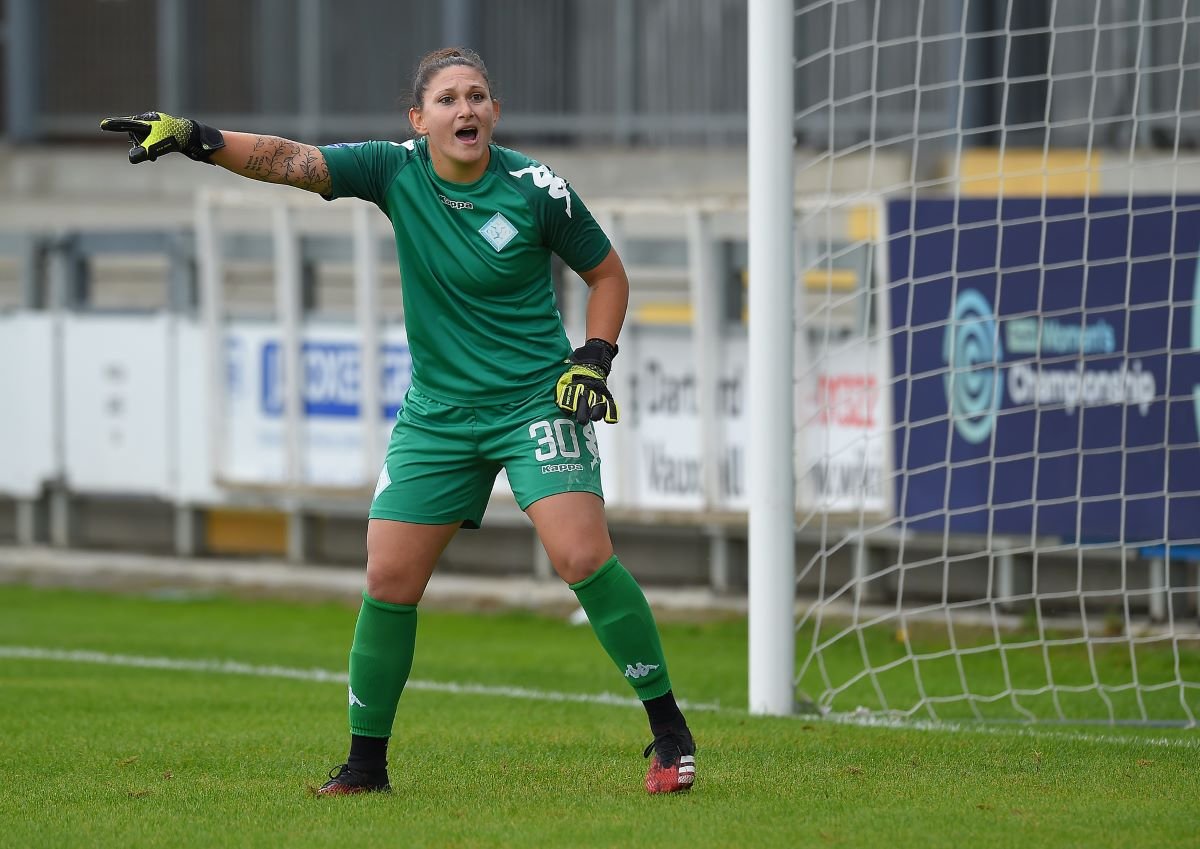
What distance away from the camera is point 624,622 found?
5352 mm

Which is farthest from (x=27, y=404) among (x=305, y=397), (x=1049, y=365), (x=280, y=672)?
(x=1049, y=365)

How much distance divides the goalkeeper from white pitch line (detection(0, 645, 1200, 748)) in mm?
1754

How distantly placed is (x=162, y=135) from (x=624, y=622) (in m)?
1.78

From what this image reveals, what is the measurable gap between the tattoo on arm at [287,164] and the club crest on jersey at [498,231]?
0.45m

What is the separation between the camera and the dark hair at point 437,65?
536 cm

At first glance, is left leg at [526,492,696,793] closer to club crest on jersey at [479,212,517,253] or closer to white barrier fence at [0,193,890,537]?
club crest on jersey at [479,212,517,253]

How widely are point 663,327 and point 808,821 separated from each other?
624cm

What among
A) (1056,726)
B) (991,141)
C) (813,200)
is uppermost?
(991,141)

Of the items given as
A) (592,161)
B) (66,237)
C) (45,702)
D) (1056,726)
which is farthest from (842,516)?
(592,161)

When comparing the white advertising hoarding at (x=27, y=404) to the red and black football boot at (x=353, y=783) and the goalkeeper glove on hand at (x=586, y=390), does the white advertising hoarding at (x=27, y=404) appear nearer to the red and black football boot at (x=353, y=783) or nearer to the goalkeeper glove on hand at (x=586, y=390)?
the red and black football boot at (x=353, y=783)

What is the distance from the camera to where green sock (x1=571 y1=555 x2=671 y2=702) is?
532 centimetres

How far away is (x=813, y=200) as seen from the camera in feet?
30.9

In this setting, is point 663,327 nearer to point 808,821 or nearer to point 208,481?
point 208,481

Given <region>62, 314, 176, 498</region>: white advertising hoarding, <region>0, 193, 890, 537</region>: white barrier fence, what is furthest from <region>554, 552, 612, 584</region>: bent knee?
<region>62, 314, 176, 498</region>: white advertising hoarding
